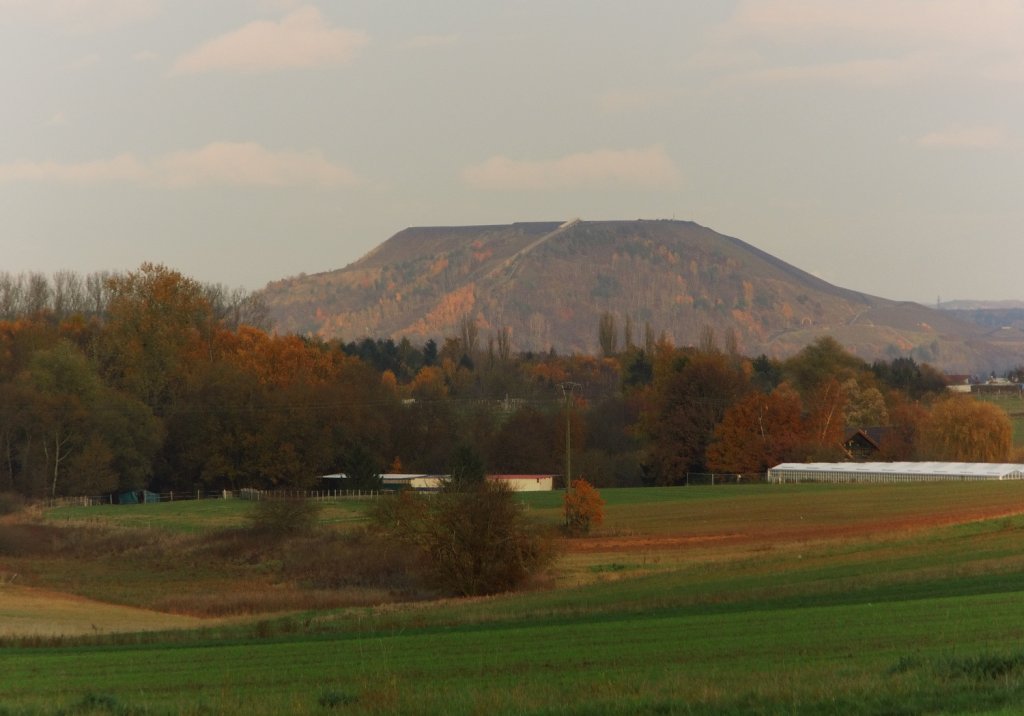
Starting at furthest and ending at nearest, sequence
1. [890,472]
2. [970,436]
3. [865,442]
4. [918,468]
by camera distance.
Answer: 1. [865,442]
2. [970,436]
3. [918,468]
4. [890,472]

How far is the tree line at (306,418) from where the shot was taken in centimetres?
9812

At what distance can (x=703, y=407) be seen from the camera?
112 metres

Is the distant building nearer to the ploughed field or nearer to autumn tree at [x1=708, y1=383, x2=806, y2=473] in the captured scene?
autumn tree at [x1=708, y1=383, x2=806, y2=473]

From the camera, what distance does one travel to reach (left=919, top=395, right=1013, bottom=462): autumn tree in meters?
108

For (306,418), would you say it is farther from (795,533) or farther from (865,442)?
(865,442)

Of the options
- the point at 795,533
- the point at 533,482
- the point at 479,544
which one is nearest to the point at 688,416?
the point at 533,482

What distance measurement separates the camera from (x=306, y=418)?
10188 centimetres

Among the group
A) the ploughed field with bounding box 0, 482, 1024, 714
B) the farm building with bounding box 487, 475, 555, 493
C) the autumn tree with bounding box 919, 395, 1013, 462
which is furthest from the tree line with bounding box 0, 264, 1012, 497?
the ploughed field with bounding box 0, 482, 1024, 714

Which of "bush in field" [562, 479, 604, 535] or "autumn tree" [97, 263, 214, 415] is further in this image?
"autumn tree" [97, 263, 214, 415]

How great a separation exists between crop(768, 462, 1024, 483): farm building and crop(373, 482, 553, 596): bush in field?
53.5m

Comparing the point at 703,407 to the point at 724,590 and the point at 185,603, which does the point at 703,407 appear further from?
the point at 724,590

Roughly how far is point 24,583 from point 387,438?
5796 cm

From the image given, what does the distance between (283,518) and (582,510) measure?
15.8m

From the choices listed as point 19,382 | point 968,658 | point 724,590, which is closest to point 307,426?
point 19,382
